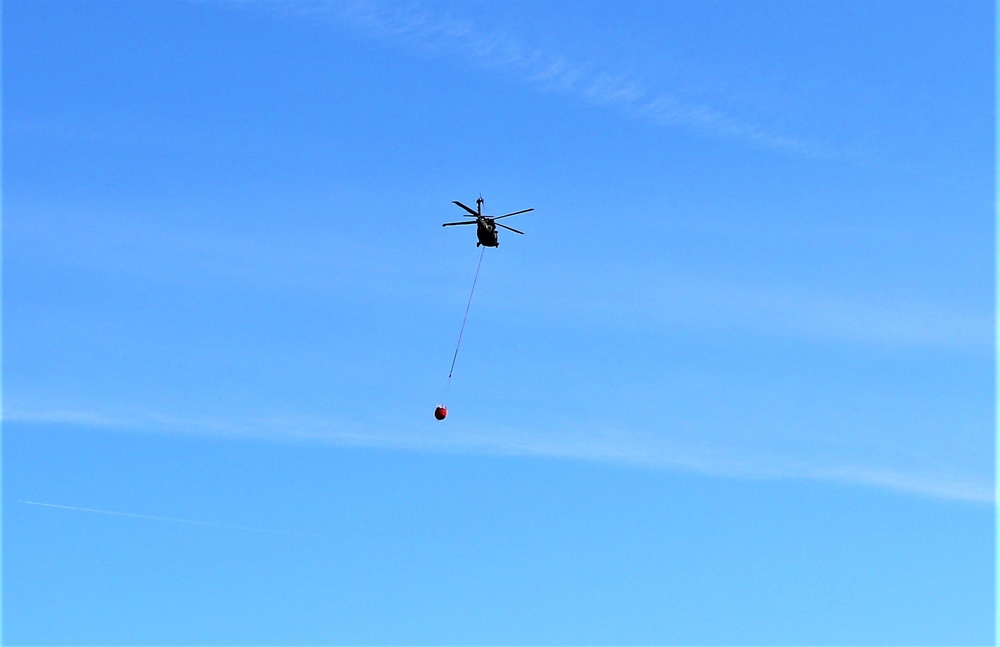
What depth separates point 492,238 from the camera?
94.6 m

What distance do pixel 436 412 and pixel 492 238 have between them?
1622 cm

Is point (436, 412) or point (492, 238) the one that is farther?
point (492, 238)

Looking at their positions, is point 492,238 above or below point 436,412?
above

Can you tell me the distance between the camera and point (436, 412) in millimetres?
86938
